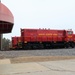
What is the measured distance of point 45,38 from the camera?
49094 mm

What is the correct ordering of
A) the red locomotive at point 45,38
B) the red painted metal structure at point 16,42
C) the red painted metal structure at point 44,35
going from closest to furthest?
the red locomotive at point 45,38
the red painted metal structure at point 44,35
the red painted metal structure at point 16,42

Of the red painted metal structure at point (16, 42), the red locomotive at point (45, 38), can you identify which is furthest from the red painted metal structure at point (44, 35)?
the red painted metal structure at point (16, 42)

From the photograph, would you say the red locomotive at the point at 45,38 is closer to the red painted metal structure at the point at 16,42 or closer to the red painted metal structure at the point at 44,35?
the red painted metal structure at the point at 44,35

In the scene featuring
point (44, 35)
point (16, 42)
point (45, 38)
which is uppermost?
point (44, 35)

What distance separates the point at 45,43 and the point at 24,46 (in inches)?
152

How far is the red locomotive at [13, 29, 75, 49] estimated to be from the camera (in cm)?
4766

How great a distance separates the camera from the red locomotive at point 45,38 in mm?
47656

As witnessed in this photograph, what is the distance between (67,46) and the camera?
4912 centimetres

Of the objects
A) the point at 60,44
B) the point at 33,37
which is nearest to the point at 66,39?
the point at 60,44

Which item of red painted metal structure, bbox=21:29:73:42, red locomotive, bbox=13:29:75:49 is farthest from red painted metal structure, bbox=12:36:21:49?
red painted metal structure, bbox=21:29:73:42

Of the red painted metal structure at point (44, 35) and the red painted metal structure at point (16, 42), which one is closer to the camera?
the red painted metal structure at point (44, 35)

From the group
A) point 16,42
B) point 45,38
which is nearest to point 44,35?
point 45,38

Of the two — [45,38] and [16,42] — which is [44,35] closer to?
[45,38]

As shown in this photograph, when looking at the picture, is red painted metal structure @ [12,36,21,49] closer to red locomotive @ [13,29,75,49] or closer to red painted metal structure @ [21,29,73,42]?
red locomotive @ [13,29,75,49]
